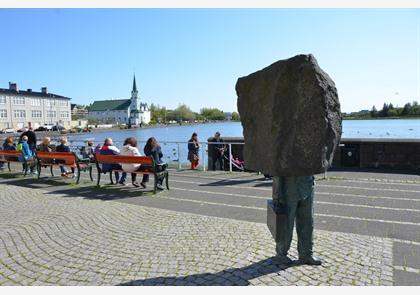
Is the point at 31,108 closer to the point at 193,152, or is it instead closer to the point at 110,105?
the point at 110,105

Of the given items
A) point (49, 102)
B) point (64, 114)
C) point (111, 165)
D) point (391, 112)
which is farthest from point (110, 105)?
point (111, 165)

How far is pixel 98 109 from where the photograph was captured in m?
152

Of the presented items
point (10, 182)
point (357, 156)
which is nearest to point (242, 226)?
point (10, 182)

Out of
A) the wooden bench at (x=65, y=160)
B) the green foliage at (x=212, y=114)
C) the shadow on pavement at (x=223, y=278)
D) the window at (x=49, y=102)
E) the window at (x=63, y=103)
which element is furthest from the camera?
the green foliage at (x=212, y=114)

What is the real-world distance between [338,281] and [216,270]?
1.33 meters

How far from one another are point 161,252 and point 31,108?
10089 centimetres

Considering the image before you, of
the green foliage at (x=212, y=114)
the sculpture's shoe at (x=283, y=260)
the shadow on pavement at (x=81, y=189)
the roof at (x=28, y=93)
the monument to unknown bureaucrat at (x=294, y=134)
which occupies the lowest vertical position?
the sculpture's shoe at (x=283, y=260)

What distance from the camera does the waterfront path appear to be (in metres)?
4.02

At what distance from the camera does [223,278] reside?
12.9ft

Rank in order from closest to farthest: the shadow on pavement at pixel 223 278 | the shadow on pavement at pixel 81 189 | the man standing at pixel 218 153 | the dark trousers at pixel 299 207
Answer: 1. the shadow on pavement at pixel 223 278
2. the dark trousers at pixel 299 207
3. the shadow on pavement at pixel 81 189
4. the man standing at pixel 218 153

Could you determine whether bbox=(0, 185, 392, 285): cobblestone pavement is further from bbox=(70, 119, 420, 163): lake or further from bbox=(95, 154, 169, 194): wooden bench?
bbox=(70, 119, 420, 163): lake

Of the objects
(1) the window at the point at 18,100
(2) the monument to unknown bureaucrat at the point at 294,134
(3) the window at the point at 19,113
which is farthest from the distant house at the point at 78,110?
(2) the monument to unknown bureaucrat at the point at 294,134

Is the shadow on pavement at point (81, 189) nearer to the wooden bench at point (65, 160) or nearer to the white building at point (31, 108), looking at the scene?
the wooden bench at point (65, 160)

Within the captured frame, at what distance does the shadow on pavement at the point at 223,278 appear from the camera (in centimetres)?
383
